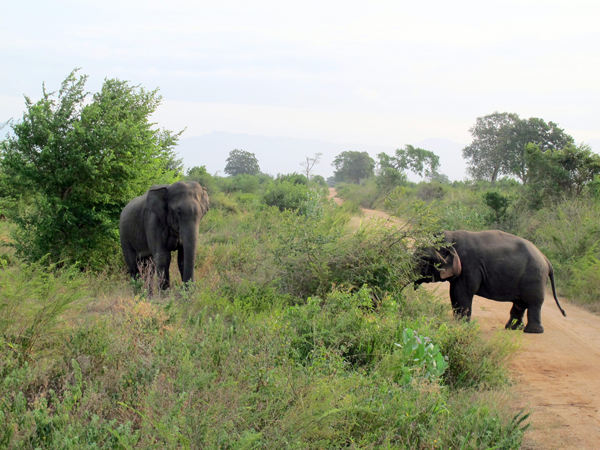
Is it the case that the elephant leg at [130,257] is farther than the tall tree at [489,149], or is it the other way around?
the tall tree at [489,149]

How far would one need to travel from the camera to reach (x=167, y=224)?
8.15 metres

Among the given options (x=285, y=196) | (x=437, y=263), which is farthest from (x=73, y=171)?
(x=285, y=196)

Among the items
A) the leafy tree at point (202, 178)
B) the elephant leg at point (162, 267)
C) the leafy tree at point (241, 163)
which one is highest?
the leafy tree at point (241, 163)

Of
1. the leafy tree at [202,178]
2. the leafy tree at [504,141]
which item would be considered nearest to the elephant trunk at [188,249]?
the leafy tree at [202,178]

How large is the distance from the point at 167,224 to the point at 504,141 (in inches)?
1557

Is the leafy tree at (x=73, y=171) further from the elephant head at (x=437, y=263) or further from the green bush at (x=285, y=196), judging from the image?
the green bush at (x=285, y=196)

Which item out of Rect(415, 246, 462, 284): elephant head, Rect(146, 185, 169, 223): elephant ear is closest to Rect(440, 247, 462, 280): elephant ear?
Rect(415, 246, 462, 284): elephant head

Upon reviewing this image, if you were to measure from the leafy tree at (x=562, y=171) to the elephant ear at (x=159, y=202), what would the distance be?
1379 centimetres

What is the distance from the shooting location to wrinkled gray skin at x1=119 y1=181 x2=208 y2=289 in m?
7.76

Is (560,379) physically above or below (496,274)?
below

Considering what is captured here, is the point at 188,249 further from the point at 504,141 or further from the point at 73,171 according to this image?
the point at 504,141

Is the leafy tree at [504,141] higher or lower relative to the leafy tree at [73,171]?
higher

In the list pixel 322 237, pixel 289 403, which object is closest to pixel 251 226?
pixel 322 237

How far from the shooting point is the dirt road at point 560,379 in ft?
14.9
